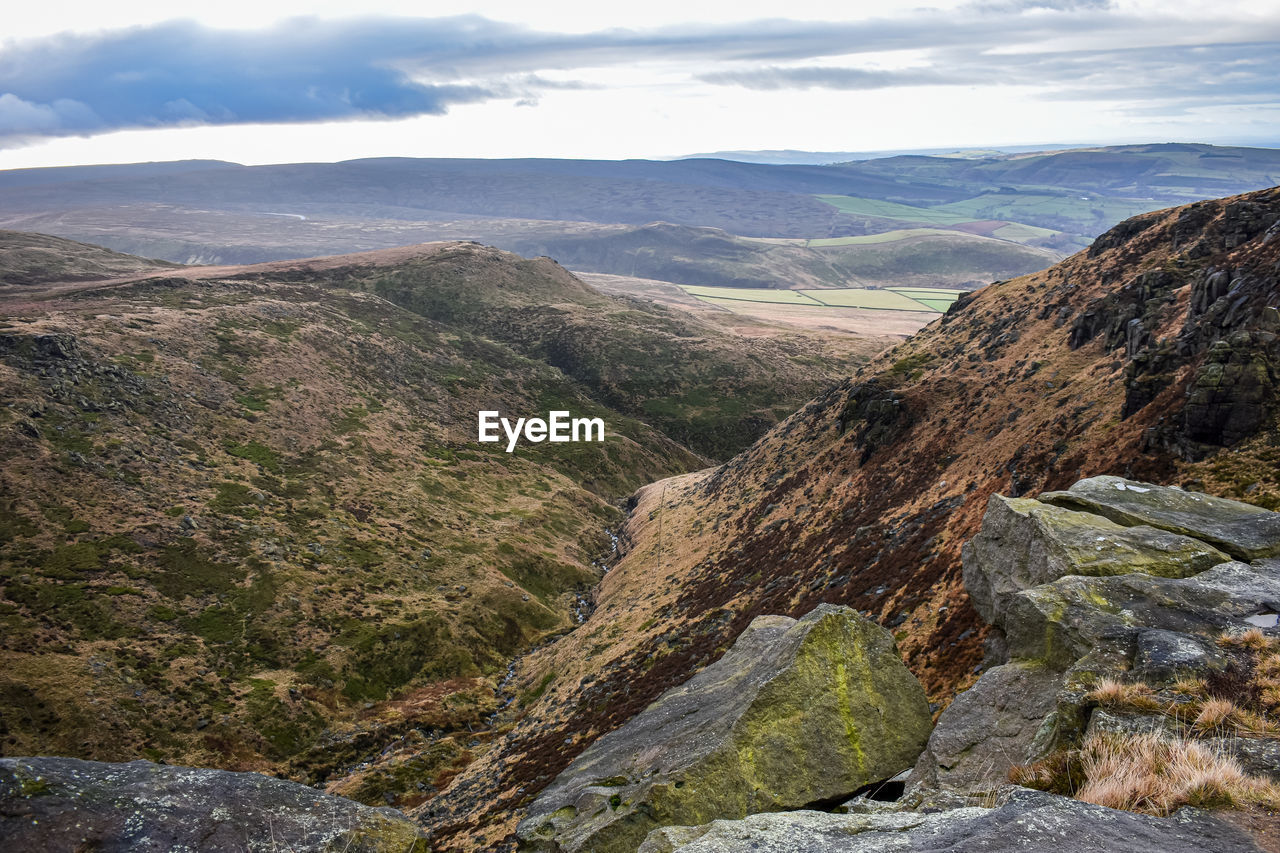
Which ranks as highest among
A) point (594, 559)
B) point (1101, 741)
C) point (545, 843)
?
point (1101, 741)

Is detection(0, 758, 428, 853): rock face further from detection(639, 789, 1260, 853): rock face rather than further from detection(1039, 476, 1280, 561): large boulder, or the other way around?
detection(1039, 476, 1280, 561): large boulder

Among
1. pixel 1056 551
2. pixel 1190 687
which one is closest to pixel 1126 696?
pixel 1190 687

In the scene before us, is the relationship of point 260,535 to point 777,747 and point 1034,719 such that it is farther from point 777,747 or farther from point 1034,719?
point 1034,719

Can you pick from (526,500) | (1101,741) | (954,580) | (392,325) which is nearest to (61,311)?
(392,325)

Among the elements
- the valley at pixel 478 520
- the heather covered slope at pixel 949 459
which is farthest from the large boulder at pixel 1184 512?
the valley at pixel 478 520

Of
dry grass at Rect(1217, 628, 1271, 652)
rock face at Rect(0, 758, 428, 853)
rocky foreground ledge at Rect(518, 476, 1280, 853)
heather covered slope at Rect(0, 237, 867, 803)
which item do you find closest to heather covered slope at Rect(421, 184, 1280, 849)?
rocky foreground ledge at Rect(518, 476, 1280, 853)

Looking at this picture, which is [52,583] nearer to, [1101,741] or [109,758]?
[109,758]
